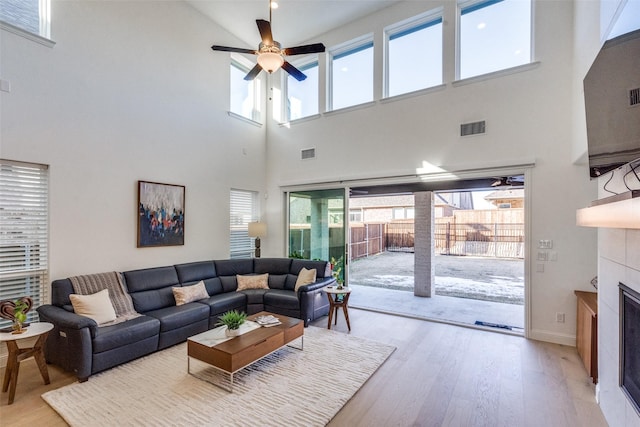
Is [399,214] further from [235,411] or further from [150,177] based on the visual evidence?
[235,411]

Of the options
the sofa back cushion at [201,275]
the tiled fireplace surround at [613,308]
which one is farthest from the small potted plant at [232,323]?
the tiled fireplace surround at [613,308]

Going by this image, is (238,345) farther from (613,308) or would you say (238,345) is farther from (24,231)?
(613,308)

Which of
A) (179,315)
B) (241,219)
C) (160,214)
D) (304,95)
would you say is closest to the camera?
(179,315)

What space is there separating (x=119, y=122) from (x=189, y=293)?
8.45 ft

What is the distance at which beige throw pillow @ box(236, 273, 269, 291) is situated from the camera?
4.91 m

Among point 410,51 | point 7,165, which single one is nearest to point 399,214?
point 410,51

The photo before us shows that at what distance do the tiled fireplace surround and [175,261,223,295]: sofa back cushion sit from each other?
4619 millimetres

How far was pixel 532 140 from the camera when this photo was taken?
3910 millimetres

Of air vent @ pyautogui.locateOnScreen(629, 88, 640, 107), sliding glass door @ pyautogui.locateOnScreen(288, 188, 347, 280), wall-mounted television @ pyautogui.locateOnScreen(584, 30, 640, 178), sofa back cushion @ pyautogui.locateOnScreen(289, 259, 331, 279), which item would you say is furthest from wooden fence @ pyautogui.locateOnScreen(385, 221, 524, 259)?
air vent @ pyautogui.locateOnScreen(629, 88, 640, 107)

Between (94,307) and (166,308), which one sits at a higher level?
(94,307)

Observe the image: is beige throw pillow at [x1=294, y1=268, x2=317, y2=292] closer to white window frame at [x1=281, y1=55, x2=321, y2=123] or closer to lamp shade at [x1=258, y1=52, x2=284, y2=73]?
lamp shade at [x1=258, y1=52, x2=284, y2=73]

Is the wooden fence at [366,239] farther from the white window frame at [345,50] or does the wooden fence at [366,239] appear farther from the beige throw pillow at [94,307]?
the beige throw pillow at [94,307]

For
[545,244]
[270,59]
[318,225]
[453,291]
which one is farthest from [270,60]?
[453,291]

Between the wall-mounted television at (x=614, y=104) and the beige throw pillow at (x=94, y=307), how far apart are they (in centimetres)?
456
